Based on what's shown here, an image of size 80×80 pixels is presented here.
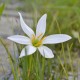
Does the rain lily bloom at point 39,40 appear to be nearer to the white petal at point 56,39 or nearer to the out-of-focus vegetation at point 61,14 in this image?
the white petal at point 56,39

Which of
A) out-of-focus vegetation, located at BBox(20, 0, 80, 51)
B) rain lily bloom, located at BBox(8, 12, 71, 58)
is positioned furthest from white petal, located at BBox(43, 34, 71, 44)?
out-of-focus vegetation, located at BBox(20, 0, 80, 51)

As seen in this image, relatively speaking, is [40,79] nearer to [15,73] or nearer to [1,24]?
[15,73]

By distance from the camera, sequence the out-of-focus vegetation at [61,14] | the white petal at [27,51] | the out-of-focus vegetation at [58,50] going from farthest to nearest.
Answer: the out-of-focus vegetation at [61,14], the out-of-focus vegetation at [58,50], the white petal at [27,51]

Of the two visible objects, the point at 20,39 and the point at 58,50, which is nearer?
the point at 20,39

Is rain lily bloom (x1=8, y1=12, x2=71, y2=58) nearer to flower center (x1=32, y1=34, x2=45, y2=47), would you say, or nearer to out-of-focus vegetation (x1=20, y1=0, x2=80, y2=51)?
flower center (x1=32, y1=34, x2=45, y2=47)

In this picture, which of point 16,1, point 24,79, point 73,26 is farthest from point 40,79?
point 16,1

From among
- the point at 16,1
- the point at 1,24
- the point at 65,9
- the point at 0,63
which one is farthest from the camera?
the point at 16,1

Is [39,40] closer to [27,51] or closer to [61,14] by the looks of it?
[27,51]

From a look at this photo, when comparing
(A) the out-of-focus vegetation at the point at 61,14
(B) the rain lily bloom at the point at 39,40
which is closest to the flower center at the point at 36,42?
(B) the rain lily bloom at the point at 39,40

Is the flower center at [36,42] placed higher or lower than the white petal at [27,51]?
higher

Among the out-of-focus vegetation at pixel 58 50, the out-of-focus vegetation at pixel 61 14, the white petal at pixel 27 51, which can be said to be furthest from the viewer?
the out-of-focus vegetation at pixel 61 14

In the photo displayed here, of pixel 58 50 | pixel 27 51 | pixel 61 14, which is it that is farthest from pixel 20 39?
pixel 61 14
